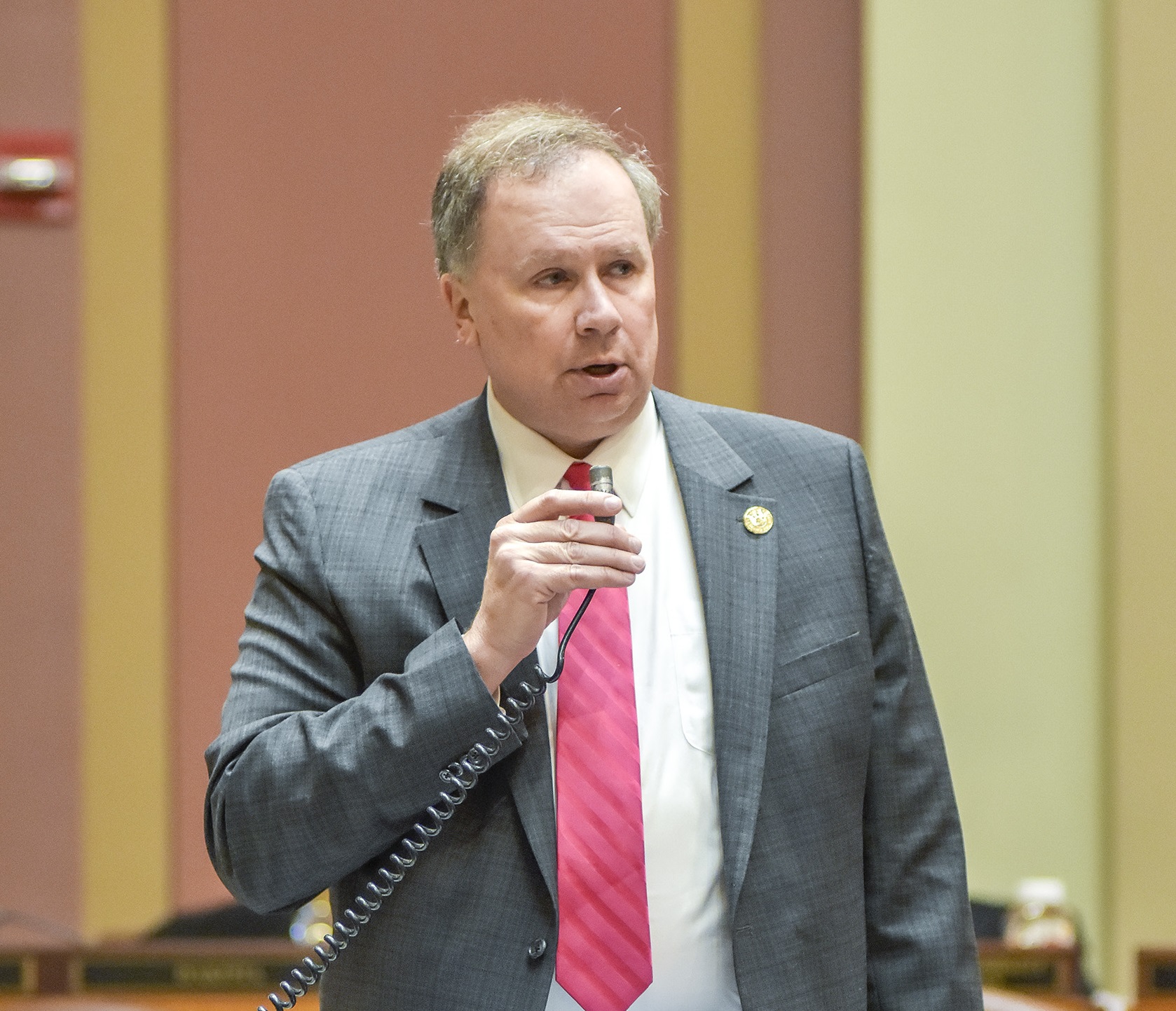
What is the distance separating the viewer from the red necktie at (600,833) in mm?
1361

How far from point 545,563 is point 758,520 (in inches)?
13.8

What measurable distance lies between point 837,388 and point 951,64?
775 millimetres

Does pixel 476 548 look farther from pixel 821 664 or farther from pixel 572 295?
pixel 821 664

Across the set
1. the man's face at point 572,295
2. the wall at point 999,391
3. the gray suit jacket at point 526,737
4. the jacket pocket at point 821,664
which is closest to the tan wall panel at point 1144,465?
the wall at point 999,391

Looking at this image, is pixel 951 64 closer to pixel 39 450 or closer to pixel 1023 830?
pixel 1023 830

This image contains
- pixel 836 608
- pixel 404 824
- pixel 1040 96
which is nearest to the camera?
pixel 404 824

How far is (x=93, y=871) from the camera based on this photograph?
10.5 ft

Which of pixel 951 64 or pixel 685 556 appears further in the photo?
pixel 951 64

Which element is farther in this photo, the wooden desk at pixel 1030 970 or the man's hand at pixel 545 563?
the wooden desk at pixel 1030 970

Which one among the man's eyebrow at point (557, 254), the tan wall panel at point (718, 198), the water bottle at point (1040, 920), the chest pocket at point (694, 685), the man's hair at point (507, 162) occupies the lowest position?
the water bottle at point (1040, 920)

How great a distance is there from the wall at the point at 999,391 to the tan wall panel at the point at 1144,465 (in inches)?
3.2

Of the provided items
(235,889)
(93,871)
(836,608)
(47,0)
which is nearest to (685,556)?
(836,608)

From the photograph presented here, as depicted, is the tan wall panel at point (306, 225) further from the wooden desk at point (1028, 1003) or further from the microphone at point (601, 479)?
the microphone at point (601, 479)

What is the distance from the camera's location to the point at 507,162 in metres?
1.50
